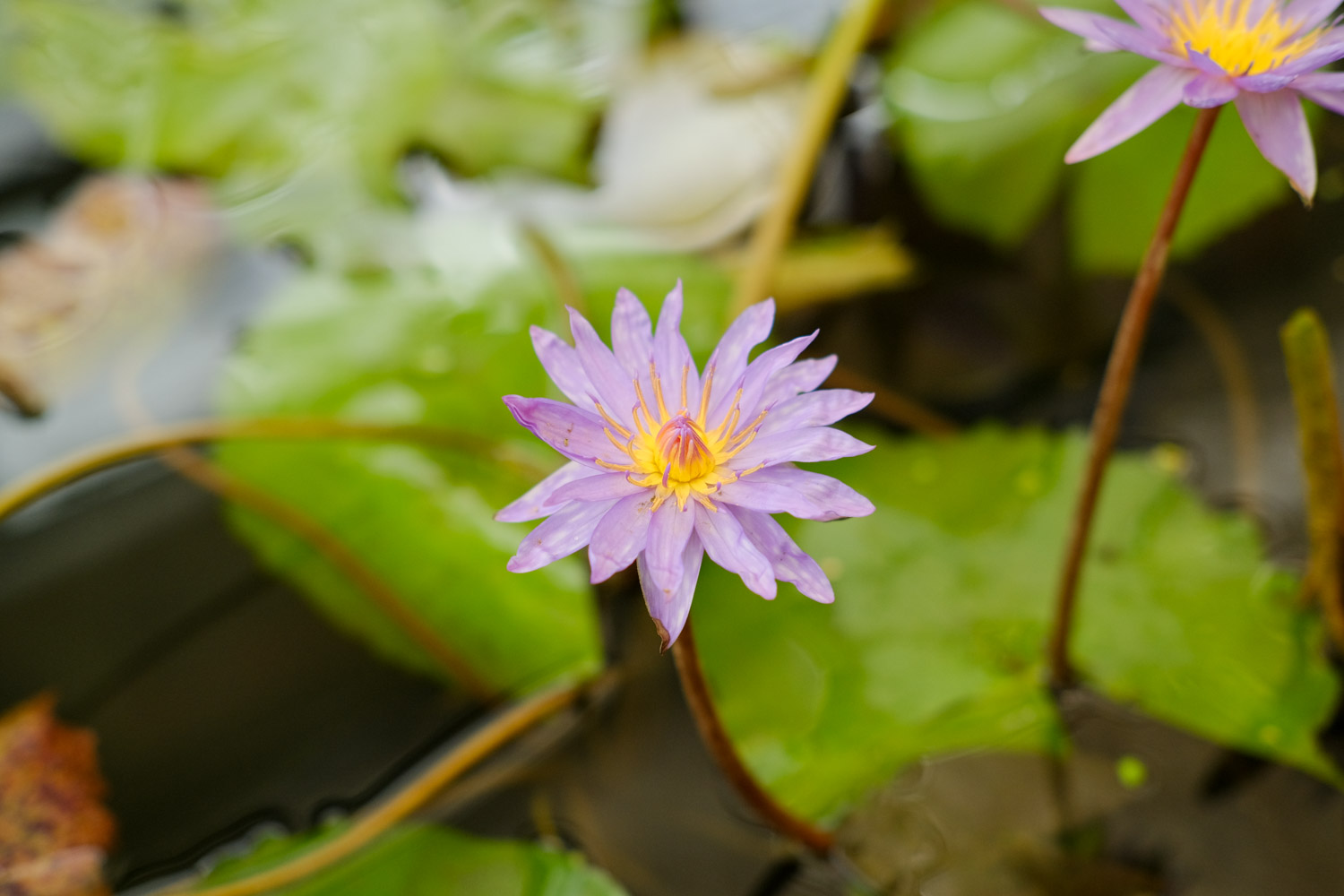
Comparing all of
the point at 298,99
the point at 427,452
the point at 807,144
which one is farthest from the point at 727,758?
the point at 298,99

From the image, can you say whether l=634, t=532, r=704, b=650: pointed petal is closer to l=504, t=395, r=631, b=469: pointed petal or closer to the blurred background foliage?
l=504, t=395, r=631, b=469: pointed petal

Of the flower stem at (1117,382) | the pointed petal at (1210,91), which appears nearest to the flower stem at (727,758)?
the flower stem at (1117,382)

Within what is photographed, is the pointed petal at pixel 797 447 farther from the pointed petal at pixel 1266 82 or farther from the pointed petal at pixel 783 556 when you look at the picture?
the pointed petal at pixel 1266 82

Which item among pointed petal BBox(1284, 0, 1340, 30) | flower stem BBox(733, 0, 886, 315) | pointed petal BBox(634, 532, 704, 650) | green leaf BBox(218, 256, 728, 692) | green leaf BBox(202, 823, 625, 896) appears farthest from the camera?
flower stem BBox(733, 0, 886, 315)

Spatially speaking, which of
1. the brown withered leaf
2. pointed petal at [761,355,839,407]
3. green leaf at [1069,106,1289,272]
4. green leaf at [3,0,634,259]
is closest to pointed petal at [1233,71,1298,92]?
pointed petal at [761,355,839,407]

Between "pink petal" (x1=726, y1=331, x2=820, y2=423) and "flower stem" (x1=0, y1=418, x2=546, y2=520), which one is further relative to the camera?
"flower stem" (x1=0, y1=418, x2=546, y2=520)

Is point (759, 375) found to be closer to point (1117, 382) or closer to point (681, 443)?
point (681, 443)

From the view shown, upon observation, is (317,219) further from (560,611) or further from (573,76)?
(560,611)
